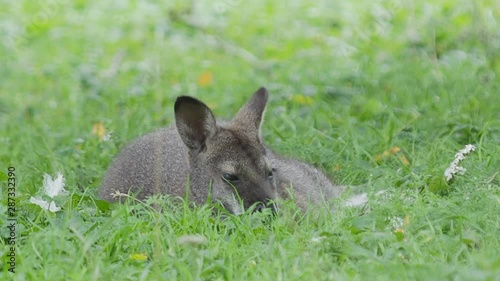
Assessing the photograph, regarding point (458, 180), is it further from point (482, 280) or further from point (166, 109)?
point (166, 109)

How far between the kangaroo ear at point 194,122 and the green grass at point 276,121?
1.83ft

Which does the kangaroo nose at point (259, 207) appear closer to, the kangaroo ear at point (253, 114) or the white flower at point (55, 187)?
the kangaroo ear at point (253, 114)

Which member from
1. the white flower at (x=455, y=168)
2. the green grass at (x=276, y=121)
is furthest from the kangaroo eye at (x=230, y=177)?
the white flower at (x=455, y=168)

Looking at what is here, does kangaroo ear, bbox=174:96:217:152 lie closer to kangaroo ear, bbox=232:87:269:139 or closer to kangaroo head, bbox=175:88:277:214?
kangaroo head, bbox=175:88:277:214

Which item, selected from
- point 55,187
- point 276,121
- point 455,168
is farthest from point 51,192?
point 276,121

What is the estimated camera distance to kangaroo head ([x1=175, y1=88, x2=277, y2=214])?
18.7 ft

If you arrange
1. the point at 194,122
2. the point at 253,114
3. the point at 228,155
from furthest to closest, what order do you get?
the point at 253,114
the point at 194,122
the point at 228,155

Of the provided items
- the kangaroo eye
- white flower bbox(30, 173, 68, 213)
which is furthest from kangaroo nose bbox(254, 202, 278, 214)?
white flower bbox(30, 173, 68, 213)

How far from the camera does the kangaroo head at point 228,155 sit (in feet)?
18.7

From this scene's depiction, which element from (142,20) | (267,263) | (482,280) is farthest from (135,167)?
(142,20)

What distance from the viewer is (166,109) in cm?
884

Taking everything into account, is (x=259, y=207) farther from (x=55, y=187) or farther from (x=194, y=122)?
(x=55, y=187)

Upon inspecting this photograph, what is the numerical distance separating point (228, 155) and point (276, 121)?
82.2 inches

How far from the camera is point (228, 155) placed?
231 inches
